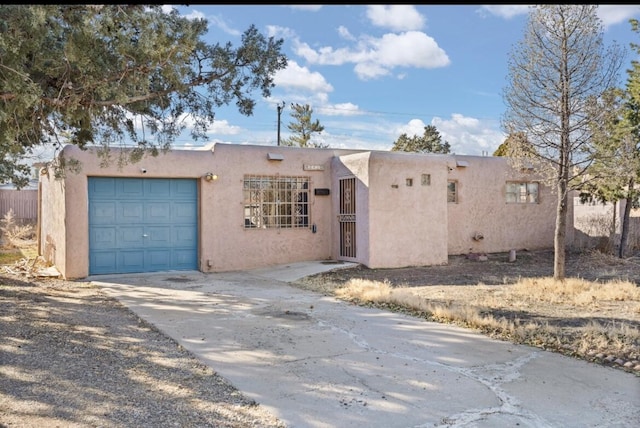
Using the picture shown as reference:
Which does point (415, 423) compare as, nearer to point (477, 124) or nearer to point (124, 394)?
point (124, 394)

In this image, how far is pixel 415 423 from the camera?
12.1 ft

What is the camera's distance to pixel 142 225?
40.4 feet

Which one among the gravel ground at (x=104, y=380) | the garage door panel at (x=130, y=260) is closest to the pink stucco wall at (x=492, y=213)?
the garage door panel at (x=130, y=260)

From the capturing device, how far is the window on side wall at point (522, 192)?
16.7 m

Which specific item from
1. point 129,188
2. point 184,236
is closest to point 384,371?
point 184,236

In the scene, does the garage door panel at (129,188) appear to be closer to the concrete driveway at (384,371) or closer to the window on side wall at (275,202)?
the window on side wall at (275,202)

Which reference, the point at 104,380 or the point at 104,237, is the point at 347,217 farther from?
the point at 104,380

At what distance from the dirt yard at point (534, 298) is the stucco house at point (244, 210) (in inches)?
51.2

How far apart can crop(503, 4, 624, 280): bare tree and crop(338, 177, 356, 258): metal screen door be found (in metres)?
4.62

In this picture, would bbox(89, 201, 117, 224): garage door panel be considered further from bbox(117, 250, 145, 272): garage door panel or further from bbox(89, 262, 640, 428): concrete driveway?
bbox(89, 262, 640, 428): concrete driveway

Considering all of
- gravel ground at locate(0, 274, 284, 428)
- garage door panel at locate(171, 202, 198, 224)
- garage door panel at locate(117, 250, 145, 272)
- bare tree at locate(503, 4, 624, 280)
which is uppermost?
bare tree at locate(503, 4, 624, 280)

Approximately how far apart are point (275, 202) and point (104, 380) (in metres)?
9.35

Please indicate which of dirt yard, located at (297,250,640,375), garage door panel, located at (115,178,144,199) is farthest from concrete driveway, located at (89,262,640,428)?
garage door panel, located at (115,178,144,199)

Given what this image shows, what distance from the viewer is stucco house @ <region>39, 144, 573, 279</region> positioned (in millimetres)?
11867
